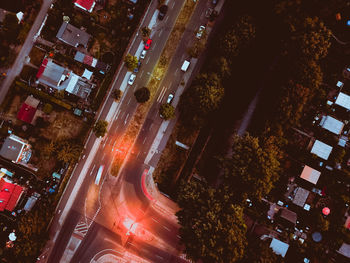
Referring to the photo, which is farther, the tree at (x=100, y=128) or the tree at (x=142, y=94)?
the tree at (x=142, y=94)

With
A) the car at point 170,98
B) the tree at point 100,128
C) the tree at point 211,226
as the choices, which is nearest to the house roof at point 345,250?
the tree at point 211,226

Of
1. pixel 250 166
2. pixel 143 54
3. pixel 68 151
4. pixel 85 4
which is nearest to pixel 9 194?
pixel 68 151

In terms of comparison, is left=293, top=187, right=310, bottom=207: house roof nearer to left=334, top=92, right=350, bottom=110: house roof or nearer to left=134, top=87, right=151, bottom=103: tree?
left=334, top=92, right=350, bottom=110: house roof

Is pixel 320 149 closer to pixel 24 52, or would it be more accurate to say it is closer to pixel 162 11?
pixel 162 11

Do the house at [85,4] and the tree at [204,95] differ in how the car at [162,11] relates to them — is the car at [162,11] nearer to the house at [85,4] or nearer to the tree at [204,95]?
the house at [85,4]

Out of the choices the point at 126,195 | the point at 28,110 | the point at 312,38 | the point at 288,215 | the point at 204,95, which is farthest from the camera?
the point at 126,195

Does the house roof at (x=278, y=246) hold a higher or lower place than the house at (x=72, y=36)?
lower
